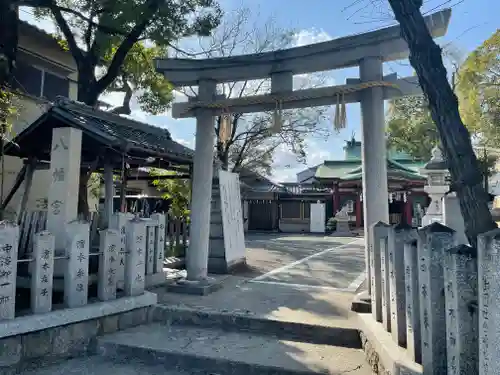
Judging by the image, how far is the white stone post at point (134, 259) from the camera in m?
5.79

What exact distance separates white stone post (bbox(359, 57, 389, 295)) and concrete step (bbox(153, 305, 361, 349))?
118 cm

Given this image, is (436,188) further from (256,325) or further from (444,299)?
(444,299)

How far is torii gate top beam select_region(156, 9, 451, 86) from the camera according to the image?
576 centimetres

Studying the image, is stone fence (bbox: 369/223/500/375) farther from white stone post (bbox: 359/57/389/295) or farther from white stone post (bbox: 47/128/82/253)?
white stone post (bbox: 47/128/82/253)

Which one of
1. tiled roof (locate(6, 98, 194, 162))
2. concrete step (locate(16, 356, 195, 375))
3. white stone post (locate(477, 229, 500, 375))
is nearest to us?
white stone post (locate(477, 229, 500, 375))

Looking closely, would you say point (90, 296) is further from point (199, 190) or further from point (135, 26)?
point (135, 26)

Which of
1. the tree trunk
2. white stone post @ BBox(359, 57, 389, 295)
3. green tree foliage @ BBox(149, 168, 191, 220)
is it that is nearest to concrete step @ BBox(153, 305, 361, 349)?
white stone post @ BBox(359, 57, 389, 295)

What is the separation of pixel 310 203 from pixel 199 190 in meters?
21.3

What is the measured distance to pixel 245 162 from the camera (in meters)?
A: 25.4

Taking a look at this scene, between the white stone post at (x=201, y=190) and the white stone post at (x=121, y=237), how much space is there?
1408 millimetres

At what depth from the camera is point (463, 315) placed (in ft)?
8.83

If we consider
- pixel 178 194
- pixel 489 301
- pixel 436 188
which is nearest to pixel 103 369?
pixel 489 301

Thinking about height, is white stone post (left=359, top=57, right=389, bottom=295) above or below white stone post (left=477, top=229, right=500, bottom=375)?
above

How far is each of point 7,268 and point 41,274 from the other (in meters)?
0.41
